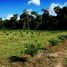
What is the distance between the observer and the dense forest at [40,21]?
87.1m

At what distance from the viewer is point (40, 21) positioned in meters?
100

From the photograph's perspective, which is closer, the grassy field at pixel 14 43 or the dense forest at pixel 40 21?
the grassy field at pixel 14 43

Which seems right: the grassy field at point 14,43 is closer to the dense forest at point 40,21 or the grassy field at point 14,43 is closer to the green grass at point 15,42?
the green grass at point 15,42

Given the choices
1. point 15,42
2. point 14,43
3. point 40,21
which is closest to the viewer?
point 14,43

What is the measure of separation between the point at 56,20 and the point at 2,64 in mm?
78969

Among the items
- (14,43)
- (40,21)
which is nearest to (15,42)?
(14,43)

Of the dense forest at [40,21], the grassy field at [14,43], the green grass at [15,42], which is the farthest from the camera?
the dense forest at [40,21]

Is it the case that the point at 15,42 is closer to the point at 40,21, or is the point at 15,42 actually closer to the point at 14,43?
the point at 14,43

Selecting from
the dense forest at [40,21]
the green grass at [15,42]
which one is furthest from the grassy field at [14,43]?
the dense forest at [40,21]

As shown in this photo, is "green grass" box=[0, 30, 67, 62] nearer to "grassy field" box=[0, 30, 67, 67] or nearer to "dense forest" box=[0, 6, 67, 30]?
"grassy field" box=[0, 30, 67, 67]

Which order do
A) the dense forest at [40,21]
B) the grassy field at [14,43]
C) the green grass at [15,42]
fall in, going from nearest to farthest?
the grassy field at [14,43] < the green grass at [15,42] < the dense forest at [40,21]

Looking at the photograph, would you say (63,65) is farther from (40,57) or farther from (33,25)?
(33,25)

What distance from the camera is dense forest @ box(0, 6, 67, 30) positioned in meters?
87.1

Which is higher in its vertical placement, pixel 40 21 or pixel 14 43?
pixel 40 21
